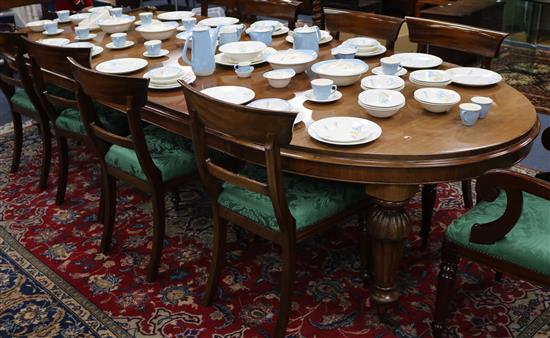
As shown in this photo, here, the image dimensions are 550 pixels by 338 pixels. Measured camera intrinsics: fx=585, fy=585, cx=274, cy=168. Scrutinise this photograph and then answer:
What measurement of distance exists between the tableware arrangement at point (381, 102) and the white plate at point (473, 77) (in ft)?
0.94

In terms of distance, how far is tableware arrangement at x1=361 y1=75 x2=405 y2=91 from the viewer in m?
1.91

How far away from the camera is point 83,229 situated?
2520mm

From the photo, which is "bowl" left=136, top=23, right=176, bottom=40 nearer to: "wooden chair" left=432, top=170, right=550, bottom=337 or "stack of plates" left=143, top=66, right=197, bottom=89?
"stack of plates" left=143, top=66, right=197, bottom=89

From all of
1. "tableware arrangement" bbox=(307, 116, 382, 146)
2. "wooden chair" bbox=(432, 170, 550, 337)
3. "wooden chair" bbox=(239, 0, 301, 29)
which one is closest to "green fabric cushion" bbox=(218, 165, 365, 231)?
"tableware arrangement" bbox=(307, 116, 382, 146)

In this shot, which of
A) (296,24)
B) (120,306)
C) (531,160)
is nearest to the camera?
(120,306)

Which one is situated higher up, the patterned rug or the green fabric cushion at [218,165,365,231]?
the green fabric cushion at [218,165,365,231]

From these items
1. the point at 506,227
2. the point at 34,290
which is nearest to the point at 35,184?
the point at 34,290

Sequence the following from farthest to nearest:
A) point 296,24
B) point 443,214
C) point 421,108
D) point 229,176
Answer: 1. point 296,24
2. point 443,214
3. point 421,108
4. point 229,176

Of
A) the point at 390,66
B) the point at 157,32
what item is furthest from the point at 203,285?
the point at 157,32

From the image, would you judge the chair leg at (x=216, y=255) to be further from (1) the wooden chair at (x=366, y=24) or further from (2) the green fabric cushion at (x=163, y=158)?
(1) the wooden chair at (x=366, y=24)

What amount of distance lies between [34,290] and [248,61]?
1.17 meters

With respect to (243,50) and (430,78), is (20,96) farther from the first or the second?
(430,78)

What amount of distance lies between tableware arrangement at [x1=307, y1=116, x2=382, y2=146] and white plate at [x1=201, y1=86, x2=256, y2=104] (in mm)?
318

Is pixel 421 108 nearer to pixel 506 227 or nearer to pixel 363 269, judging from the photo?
pixel 506 227
